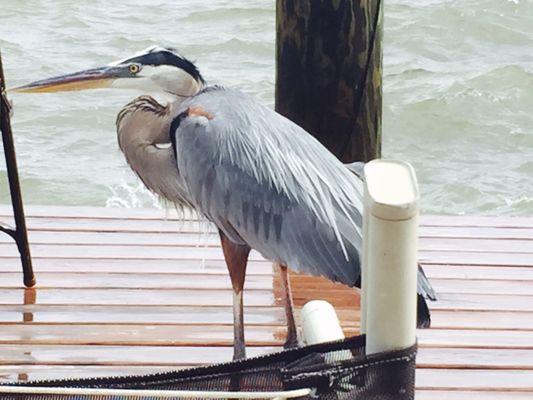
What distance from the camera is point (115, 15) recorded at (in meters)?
10.8

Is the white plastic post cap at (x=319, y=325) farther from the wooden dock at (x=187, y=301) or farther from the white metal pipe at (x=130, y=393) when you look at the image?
the wooden dock at (x=187, y=301)

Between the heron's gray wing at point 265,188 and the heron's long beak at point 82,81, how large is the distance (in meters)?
0.21

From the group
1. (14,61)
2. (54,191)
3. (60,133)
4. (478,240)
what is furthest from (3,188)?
(478,240)

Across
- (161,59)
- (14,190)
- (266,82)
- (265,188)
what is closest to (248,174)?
(265,188)

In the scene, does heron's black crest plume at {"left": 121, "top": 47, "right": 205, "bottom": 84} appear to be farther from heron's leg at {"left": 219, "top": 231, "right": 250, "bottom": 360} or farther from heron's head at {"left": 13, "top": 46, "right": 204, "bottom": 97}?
heron's leg at {"left": 219, "top": 231, "right": 250, "bottom": 360}

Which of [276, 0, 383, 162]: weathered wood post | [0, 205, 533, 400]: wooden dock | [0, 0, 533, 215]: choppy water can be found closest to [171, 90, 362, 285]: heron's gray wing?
[0, 205, 533, 400]: wooden dock

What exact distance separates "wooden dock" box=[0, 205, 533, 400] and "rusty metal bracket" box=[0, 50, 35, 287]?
0.28ft

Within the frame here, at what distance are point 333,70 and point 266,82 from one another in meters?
5.42

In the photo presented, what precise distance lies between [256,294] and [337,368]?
1.81 meters

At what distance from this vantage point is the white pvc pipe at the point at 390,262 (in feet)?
6.01

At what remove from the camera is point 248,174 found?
3039 millimetres

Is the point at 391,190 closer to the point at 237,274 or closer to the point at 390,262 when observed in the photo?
the point at 390,262

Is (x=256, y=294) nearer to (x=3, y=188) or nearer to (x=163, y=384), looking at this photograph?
(x=163, y=384)

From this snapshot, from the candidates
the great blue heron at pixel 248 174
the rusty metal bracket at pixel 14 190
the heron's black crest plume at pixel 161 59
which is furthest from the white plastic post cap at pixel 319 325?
the rusty metal bracket at pixel 14 190
